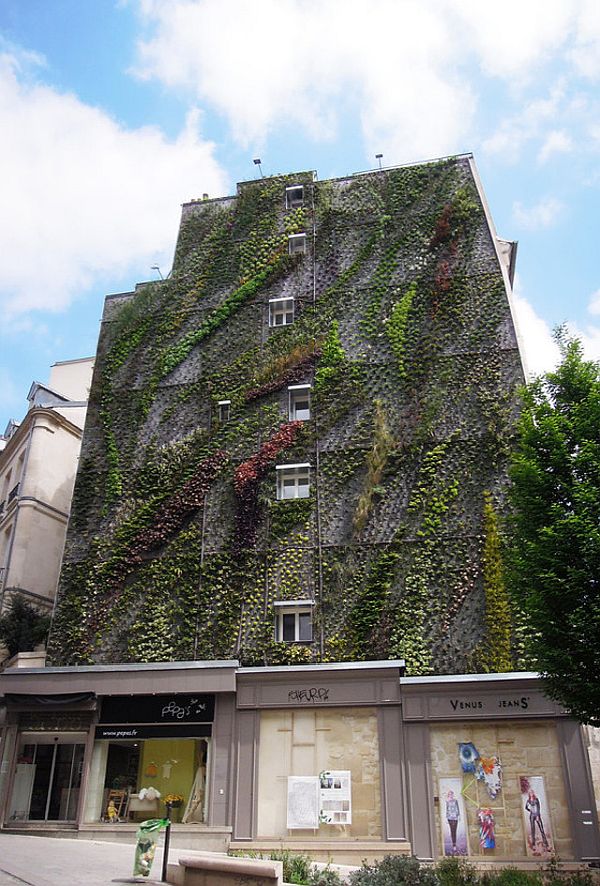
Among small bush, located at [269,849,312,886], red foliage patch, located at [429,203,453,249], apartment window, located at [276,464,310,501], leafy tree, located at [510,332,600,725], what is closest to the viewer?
small bush, located at [269,849,312,886]

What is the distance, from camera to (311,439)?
24797 mm

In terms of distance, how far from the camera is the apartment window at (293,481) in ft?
80.1

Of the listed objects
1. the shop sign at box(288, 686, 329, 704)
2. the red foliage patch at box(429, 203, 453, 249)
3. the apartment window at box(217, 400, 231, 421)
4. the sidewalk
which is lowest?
the sidewalk

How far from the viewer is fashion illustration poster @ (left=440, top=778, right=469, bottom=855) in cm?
1883

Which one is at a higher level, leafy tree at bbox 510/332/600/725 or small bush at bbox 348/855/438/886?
leafy tree at bbox 510/332/600/725

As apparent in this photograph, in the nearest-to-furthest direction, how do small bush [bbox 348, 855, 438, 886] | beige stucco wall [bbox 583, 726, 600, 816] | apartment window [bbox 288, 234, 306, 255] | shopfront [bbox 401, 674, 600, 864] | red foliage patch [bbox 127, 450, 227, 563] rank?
small bush [bbox 348, 855, 438, 886], shopfront [bbox 401, 674, 600, 864], beige stucco wall [bbox 583, 726, 600, 816], red foliage patch [bbox 127, 450, 227, 563], apartment window [bbox 288, 234, 306, 255]

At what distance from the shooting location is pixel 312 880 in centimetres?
1323

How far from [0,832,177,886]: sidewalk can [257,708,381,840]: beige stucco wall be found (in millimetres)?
2664

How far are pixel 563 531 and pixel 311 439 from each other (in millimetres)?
9916

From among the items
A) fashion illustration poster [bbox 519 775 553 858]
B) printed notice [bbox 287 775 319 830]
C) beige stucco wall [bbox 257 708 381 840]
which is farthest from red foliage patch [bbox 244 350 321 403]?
fashion illustration poster [bbox 519 775 553 858]

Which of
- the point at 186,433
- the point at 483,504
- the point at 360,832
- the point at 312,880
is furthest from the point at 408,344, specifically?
the point at 312,880

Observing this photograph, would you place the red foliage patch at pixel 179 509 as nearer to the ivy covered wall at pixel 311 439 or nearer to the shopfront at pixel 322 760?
the ivy covered wall at pixel 311 439

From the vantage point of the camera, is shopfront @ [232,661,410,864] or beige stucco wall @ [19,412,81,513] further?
beige stucco wall @ [19,412,81,513]

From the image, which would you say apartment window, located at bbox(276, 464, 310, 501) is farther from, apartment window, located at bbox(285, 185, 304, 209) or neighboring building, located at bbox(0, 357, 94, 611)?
apartment window, located at bbox(285, 185, 304, 209)
